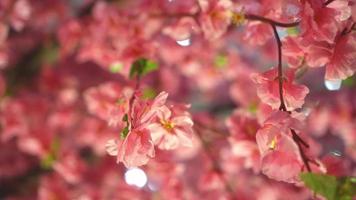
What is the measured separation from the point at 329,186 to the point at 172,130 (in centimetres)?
21

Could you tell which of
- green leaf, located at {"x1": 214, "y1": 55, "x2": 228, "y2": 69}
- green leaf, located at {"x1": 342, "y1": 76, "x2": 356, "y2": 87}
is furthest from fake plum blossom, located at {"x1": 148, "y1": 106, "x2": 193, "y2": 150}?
green leaf, located at {"x1": 342, "y1": 76, "x2": 356, "y2": 87}

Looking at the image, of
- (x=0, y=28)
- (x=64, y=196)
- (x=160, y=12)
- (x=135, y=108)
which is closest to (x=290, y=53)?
(x=135, y=108)

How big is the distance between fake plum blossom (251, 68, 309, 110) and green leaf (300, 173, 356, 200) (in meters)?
0.09

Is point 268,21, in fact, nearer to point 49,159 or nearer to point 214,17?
point 214,17

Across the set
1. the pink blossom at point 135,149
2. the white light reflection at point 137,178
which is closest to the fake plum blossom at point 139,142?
the pink blossom at point 135,149

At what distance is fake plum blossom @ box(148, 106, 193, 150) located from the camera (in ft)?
2.48

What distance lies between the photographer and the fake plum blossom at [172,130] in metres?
0.76

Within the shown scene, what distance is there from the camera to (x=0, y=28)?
1111 millimetres

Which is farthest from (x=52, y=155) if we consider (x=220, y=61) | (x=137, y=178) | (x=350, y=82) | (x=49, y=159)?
(x=350, y=82)

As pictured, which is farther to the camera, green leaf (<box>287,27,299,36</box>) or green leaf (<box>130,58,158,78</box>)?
green leaf (<box>130,58,158,78</box>)

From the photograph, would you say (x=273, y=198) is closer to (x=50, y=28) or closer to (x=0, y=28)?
(x=0, y=28)

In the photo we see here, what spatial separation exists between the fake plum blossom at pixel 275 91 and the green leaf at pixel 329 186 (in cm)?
9

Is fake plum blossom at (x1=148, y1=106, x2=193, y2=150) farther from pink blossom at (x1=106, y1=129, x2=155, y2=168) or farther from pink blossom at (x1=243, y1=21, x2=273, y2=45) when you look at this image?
A: pink blossom at (x1=243, y1=21, x2=273, y2=45)

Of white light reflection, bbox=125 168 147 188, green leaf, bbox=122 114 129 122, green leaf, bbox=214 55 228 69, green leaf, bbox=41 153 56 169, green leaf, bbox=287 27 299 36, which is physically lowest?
green leaf, bbox=41 153 56 169
